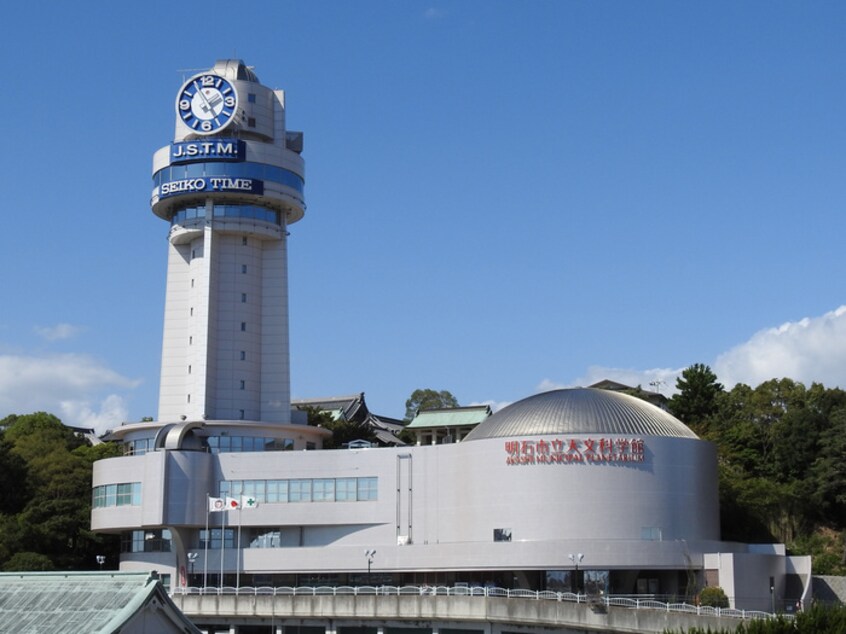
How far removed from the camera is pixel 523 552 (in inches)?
3521

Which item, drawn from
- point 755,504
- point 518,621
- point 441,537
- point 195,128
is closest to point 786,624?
point 518,621

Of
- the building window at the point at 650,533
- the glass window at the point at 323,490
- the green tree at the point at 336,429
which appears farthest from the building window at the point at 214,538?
the building window at the point at 650,533

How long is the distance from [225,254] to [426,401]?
81956mm

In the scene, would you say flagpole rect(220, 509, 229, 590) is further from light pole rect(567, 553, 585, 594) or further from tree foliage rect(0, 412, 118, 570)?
light pole rect(567, 553, 585, 594)

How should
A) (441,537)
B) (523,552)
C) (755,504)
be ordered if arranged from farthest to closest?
(755,504), (441,537), (523,552)

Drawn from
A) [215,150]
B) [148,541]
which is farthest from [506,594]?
[215,150]

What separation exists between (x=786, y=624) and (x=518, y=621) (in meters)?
28.8

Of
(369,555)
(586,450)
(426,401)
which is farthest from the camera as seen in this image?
(426,401)

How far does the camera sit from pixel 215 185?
11056cm

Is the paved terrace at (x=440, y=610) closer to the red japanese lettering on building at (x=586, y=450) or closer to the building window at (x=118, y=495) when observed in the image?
the red japanese lettering on building at (x=586, y=450)

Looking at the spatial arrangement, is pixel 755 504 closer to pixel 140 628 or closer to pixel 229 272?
pixel 229 272

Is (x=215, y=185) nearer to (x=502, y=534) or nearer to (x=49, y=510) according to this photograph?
(x=49, y=510)

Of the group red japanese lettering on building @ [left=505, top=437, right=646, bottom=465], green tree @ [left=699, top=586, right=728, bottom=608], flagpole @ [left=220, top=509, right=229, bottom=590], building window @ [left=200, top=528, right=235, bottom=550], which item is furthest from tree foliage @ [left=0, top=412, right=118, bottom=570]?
green tree @ [left=699, top=586, right=728, bottom=608]

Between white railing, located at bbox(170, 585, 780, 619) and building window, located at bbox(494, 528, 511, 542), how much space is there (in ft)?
29.1
